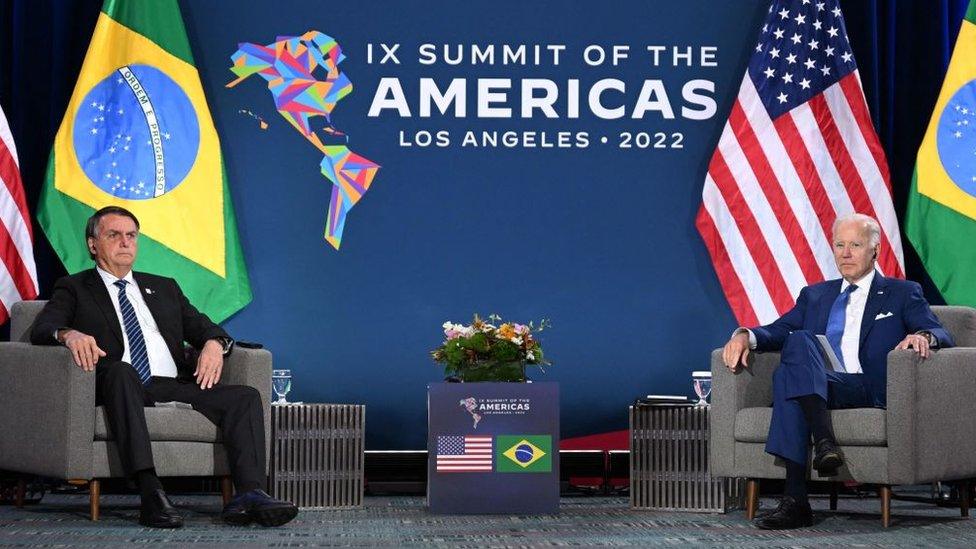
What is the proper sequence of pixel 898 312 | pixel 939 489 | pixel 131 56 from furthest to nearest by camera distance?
1. pixel 131 56
2. pixel 939 489
3. pixel 898 312

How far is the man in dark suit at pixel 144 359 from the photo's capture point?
4113 millimetres

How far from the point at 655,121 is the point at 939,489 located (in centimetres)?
207

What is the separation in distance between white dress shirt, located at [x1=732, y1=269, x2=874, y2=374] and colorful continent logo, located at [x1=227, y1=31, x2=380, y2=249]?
1990 mm

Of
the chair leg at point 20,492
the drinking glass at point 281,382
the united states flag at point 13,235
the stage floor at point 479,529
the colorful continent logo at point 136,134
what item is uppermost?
the colorful continent logo at point 136,134

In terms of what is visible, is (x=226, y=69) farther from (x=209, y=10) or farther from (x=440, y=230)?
(x=440, y=230)

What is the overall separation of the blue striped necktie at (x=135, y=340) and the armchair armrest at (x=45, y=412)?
0.36 metres

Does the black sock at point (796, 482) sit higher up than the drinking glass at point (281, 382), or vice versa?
the drinking glass at point (281, 382)

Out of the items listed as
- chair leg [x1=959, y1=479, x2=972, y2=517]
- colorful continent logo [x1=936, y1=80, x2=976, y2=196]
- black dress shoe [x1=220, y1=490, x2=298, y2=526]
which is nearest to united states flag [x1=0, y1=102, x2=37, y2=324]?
black dress shoe [x1=220, y1=490, x2=298, y2=526]

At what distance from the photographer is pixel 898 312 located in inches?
178

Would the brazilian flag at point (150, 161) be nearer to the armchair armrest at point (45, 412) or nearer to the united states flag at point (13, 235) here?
the united states flag at point (13, 235)

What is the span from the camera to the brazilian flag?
5.53 meters

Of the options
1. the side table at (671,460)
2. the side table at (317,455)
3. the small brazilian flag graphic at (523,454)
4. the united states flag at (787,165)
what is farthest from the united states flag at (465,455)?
the united states flag at (787,165)

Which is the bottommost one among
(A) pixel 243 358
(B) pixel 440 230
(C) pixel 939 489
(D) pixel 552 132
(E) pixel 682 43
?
(C) pixel 939 489

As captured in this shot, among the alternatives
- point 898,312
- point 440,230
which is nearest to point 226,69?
point 440,230
